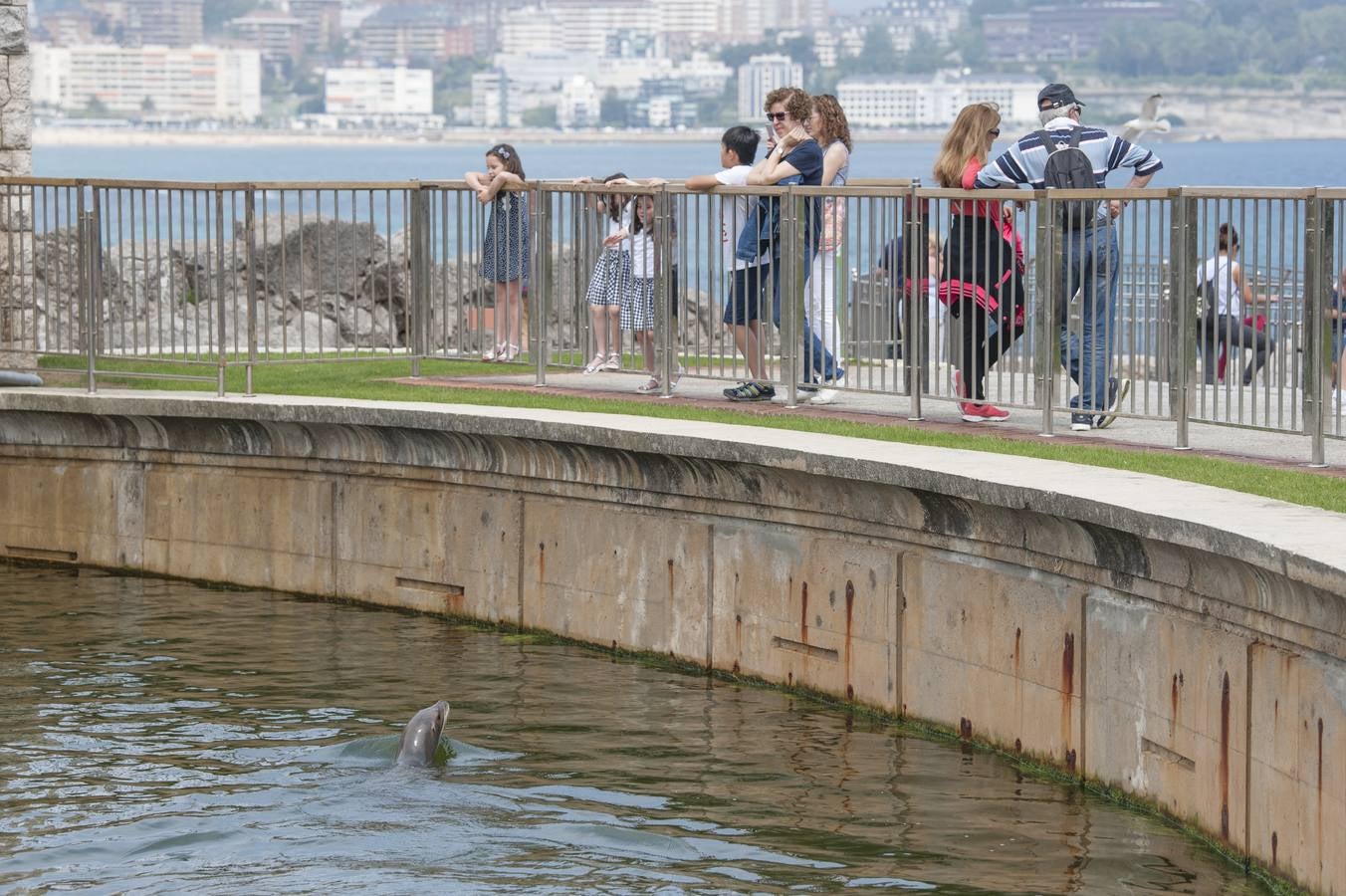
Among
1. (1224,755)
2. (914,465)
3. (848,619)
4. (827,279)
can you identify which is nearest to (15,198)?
(827,279)

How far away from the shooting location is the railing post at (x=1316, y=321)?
35.3ft

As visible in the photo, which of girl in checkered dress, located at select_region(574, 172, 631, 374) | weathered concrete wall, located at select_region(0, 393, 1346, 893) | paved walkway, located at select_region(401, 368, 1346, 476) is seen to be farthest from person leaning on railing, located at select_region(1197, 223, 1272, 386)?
girl in checkered dress, located at select_region(574, 172, 631, 374)

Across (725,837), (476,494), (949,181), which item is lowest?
(725,837)

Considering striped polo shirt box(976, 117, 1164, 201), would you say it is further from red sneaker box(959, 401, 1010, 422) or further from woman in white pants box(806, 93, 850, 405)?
red sneaker box(959, 401, 1010, 422)

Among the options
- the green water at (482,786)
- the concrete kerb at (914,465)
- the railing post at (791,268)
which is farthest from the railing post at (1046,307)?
the green water at (482,786)

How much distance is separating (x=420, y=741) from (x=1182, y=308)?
4233 mm

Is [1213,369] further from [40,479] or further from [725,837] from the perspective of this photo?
[40,479]

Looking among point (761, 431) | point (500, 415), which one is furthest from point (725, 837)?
point (500, 415)

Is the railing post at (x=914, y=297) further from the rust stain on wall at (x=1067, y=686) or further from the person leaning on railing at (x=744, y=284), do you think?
the rust stain on wall at (x=1067, y=686)

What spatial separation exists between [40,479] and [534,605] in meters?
3.74

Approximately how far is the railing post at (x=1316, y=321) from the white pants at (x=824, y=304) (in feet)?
11.4

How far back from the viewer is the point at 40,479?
1541 cm

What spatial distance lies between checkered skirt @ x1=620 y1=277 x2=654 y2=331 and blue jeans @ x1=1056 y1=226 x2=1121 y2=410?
121 inches

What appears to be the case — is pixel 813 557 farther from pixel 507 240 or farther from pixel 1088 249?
pixel 507 240
